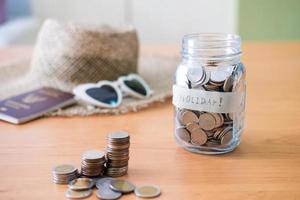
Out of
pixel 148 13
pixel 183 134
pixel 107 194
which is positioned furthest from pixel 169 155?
pixel 148 13

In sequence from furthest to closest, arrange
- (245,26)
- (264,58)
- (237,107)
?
(245,26), (264,58), (237,107)

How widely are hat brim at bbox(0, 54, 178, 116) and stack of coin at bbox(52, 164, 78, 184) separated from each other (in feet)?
0.80

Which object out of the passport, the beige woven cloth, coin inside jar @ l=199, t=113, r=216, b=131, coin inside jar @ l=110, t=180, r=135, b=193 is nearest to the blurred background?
the beige woven cloth

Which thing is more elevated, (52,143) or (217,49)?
(217,49)

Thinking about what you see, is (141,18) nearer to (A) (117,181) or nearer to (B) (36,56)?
(B) (36,56)

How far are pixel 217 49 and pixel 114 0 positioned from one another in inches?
74.4

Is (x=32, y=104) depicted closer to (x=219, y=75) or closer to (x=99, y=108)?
(x=99, y=108)

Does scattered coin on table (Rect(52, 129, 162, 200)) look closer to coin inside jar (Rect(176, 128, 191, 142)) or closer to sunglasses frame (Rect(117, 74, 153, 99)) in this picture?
coin inside jar (Rect(176, 128, 191, 142))

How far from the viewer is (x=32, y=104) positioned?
0.84m

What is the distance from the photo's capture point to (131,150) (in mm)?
671

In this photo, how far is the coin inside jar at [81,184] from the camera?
1.80ft

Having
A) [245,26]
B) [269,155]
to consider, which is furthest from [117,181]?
[245,26]

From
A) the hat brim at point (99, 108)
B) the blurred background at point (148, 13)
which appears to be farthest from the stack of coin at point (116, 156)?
the blurred background at point (148, 13)

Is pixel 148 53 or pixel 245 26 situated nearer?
pixel 148 53
